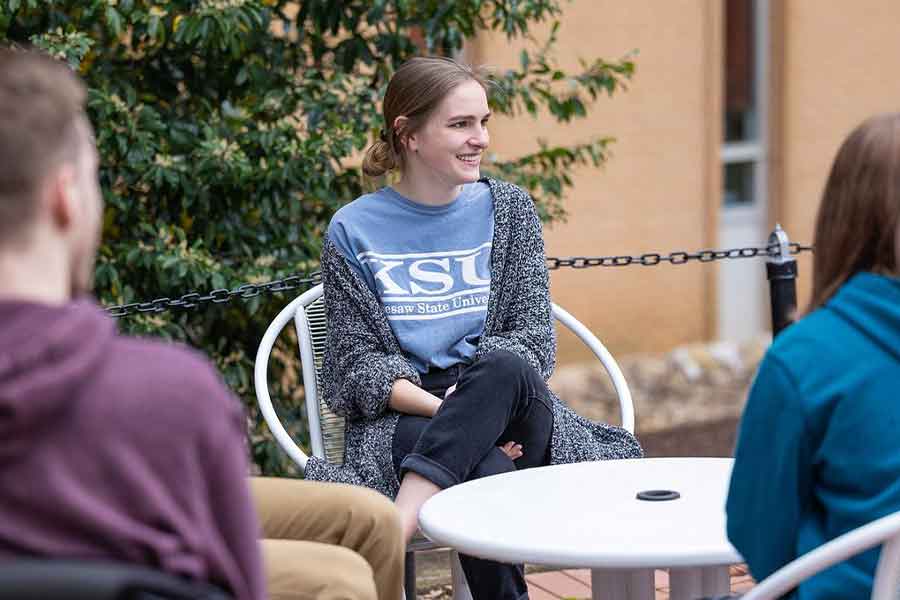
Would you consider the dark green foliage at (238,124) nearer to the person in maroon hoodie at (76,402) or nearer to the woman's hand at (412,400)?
the woman's hand at (412,400)

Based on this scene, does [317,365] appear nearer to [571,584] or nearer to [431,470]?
[431,470]

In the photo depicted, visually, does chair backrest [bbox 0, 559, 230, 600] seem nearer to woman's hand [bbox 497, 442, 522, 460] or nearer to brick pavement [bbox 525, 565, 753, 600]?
woman's hand [bbox 497, 442, 522, 460]

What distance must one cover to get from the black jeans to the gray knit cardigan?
103 mm

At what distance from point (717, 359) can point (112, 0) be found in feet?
15.6

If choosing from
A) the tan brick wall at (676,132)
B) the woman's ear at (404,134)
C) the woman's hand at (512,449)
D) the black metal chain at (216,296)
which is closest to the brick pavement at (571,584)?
the woman's hand at (512,449)

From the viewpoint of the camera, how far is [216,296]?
14.1 feet

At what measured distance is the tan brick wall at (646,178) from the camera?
7.71 meters

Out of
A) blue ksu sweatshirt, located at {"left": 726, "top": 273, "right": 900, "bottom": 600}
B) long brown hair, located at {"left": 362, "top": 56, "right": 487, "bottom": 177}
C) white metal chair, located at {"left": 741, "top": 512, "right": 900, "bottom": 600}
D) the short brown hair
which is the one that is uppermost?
the short brown hair

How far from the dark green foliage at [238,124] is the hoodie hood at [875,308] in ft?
8.55

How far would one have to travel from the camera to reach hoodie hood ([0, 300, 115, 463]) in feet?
5.26

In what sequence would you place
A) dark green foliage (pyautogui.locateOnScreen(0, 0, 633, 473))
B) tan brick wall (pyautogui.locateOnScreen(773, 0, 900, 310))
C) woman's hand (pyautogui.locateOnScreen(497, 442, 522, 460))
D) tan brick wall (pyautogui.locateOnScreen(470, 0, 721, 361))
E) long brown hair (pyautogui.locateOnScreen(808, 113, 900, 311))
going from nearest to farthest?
1. long brown hair (pyautogui.locateOnScreen(808, 113, 900, 311))
2. woman's hand (pyautogui.locateOnScreen(497, 442, 522, 460))
3. dark green foliage (pyautogui.locateOnScreen(0, 0, 633, 473))
4. tan brick wall (pyautogui.locateOnScreen(470, 0, 721, 361))
5. tan brick wall (pyautogui.locateOnScreen(773, 0, 900, 310))

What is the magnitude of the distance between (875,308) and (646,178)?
19.7ft

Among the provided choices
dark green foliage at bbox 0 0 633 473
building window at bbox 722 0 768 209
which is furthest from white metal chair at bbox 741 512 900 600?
building window at bbox 722 0 768 209

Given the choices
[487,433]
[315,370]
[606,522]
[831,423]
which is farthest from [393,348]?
[831,423]
